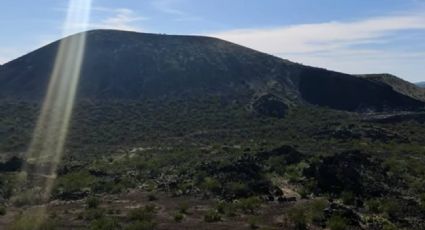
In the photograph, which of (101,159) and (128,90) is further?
(128,90)

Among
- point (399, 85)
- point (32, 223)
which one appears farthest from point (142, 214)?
point (399, 85)

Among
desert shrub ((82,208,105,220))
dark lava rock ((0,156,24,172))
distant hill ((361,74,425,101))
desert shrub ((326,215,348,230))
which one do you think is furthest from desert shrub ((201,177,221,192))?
distant hill ((361,74,425,101))

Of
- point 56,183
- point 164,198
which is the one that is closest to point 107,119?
point 56,183

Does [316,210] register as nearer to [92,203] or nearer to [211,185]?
[211,185]

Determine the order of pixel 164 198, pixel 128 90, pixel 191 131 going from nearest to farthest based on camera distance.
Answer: pixel 164 198, pixel 191 131, pixel 128 90

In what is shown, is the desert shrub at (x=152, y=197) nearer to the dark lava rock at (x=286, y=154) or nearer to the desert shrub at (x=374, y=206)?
the desert shrub at (x=374, y=206)

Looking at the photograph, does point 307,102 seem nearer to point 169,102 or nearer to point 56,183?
point 169,102

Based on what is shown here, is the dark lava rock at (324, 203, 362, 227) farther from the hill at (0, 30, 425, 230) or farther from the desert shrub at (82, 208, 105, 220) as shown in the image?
the desert shrub at (82, 208, 105, 220)
